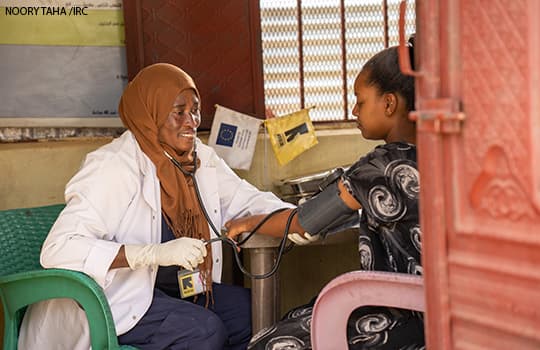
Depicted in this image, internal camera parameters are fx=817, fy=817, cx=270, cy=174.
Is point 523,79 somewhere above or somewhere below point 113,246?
above

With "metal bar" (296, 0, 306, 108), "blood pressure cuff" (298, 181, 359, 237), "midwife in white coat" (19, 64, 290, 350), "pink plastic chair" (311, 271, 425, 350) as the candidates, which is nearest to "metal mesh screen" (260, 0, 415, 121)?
"metal bar" (296, 0, 306, 108)

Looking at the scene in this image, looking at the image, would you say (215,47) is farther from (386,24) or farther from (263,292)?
(263,292)

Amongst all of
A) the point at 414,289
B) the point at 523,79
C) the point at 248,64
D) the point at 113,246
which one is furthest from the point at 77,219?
the point at 523,79

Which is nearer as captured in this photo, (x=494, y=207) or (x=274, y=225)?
(x=494, y=207)

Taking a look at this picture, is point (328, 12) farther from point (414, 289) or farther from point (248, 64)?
point (414, 289)

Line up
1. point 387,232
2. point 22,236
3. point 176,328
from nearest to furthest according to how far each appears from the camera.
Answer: point 387,232, point 176,328, point 22,236

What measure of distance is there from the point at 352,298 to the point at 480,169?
2.63ft

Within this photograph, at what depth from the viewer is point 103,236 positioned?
3.01 m

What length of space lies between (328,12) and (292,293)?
1492mm

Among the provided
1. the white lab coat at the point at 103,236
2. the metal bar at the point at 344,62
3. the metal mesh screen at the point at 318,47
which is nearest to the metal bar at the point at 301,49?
the metal mesh screen at the point at 318,47

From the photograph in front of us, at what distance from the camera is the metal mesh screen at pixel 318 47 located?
13.9 feet

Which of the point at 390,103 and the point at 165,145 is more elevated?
the point at 390,103

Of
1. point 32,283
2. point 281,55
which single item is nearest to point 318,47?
point 281,55

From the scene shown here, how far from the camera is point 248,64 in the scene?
165 inches
